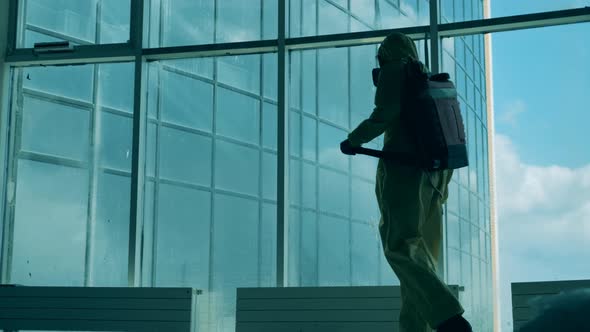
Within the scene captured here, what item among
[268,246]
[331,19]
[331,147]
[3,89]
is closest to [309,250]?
[268,246]

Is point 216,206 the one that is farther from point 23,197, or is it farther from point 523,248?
point 523,248

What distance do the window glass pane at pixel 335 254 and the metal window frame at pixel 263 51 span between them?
0.21 metres

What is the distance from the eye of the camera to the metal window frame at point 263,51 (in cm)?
408

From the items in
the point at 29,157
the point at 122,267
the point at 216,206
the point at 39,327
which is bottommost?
the point at 39,327

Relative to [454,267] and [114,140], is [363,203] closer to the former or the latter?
[454,267]

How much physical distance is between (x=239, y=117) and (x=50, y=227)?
137 cm

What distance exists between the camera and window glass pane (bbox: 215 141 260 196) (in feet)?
14.4

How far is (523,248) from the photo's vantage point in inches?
153

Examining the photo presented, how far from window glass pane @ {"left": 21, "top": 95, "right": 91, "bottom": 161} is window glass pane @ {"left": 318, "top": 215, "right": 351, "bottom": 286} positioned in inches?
63.3

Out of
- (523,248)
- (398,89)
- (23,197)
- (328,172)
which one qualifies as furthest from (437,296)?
(23,197)

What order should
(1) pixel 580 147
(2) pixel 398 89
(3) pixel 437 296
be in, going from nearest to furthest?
1. (3) pixel 437 296
2. (2) pixel 398 89
3. (1) pixel 580 147

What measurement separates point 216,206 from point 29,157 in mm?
1295

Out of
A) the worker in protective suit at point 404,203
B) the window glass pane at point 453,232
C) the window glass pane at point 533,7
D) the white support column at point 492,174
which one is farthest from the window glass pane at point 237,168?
the worker in protective suit at point 404,203

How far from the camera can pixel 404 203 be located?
2.62 meters
